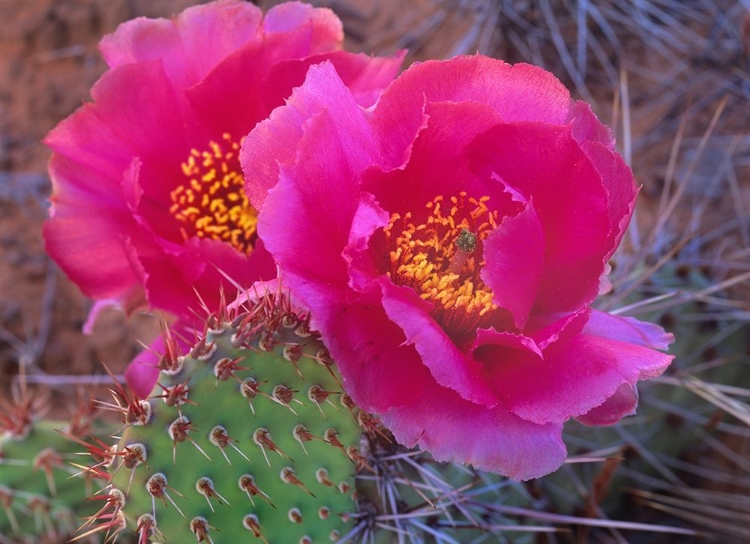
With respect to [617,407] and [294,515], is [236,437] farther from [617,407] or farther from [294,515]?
[617,407]

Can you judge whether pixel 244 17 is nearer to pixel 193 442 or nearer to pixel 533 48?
pixel 193 442

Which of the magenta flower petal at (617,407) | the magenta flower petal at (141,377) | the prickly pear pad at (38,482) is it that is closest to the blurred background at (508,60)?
the prickly pear pad at (38,482)

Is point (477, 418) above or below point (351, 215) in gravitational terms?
below

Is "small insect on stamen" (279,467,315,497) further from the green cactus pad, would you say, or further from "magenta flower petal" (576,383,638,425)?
the green cactus pad

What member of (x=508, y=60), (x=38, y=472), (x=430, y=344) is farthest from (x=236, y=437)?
(x=508, y=60)

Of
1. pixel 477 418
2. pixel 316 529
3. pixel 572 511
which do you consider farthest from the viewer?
pixel 572 511

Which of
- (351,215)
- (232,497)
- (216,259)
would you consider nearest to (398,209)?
(351,215)

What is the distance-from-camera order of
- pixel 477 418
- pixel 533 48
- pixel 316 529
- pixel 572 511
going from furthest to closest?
pixel 533 48 → pixel 572 511 → pixel 316 529 → pixel 477 418
